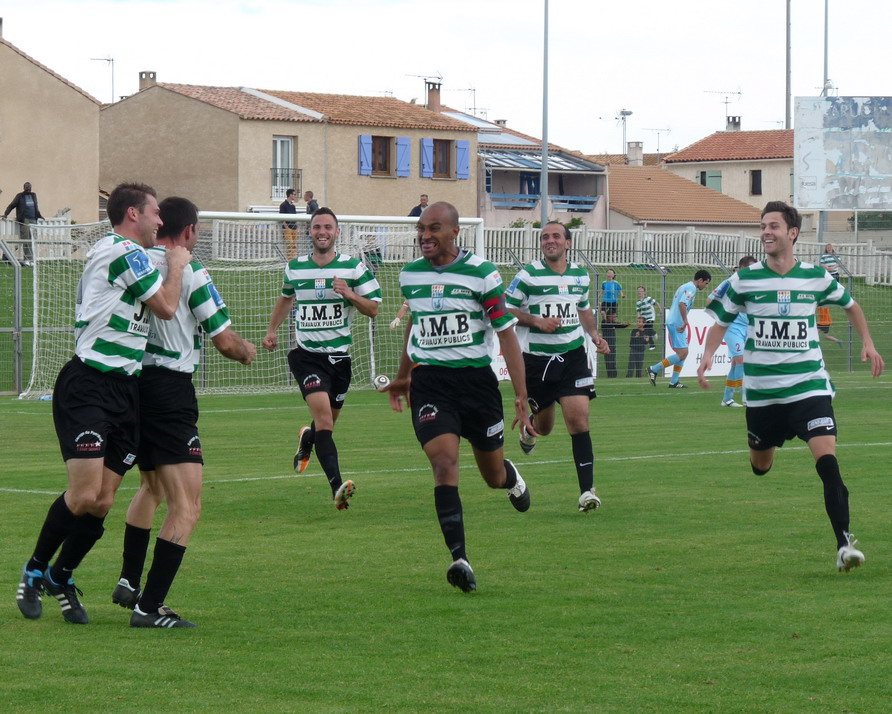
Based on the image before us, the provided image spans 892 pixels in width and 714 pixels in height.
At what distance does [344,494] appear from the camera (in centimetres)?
1123

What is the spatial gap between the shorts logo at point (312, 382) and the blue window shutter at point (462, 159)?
56.2 meters

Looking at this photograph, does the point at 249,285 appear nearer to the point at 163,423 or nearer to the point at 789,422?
the point at 789,422

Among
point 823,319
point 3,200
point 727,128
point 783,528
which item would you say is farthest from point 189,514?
point 727,128

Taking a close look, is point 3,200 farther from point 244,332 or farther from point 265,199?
point 244,332

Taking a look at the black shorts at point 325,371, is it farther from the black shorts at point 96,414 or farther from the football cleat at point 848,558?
the black shorts at point 96,414

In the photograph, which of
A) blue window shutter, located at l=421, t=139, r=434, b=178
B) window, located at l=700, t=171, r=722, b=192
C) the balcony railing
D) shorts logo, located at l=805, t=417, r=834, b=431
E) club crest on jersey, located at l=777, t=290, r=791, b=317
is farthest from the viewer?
window, located at l=700, t=171, r=722, b=192

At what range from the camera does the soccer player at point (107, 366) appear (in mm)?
7000

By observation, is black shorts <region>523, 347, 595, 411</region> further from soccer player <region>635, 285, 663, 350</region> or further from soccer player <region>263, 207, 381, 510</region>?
soccer player <region>635, 285, 663, 350</region>

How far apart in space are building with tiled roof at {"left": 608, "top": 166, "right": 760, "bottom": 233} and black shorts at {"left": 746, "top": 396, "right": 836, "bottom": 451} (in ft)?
224

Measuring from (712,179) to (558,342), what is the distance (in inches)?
3302

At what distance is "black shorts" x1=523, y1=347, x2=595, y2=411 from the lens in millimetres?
12102

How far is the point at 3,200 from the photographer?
51.4 metres

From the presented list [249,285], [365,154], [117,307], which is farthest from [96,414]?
[365,154]

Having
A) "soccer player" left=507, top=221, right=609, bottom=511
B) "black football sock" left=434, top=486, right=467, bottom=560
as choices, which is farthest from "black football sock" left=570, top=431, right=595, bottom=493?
"black football sock" left=434, top=486, right=467, bottom=560
